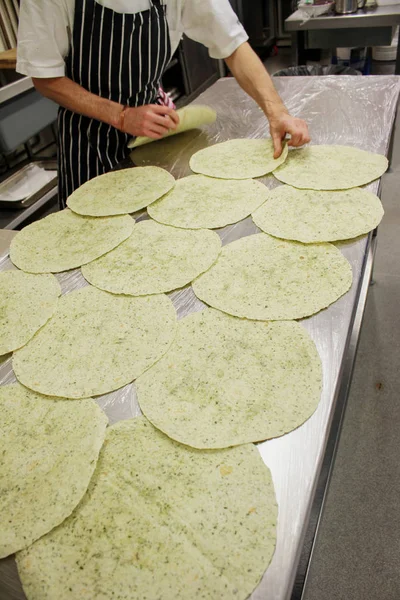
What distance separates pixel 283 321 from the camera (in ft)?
3.50

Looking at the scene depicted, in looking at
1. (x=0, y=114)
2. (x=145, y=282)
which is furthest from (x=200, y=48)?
(x=145, y=282)

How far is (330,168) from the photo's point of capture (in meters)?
1.60

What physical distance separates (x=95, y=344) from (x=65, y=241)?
21.2 inches

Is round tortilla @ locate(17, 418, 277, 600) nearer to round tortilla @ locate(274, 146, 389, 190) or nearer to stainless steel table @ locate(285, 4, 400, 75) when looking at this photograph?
round tortilla @ locate(274, 146, 389, 190)

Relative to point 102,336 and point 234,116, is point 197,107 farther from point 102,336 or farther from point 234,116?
point 102,336

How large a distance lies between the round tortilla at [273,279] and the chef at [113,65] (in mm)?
624

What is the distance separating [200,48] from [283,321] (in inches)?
207

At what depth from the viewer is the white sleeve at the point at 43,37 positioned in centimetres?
152

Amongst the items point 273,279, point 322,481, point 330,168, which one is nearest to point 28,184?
point 330,168

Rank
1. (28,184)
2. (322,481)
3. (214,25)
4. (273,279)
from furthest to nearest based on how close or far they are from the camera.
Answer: (28,184) → (214,25) → (273,279) → (322,481)

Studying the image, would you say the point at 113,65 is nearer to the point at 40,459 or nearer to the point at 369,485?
the point at 40,459

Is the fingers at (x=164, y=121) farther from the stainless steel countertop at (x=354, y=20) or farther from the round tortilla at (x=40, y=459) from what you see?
the stainless steel countertop at (x=354, y=20)

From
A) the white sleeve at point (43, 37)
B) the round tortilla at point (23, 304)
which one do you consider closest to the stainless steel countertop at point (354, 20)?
the white sleeve at point (43, 37)

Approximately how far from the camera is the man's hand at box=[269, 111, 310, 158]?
169 cm
